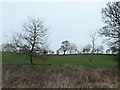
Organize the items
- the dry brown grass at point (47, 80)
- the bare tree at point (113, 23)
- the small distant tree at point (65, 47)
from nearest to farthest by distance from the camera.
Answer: the dry brown grass at point (47, 80) → the bare tree at point (113, 23) → the small distant tree at point (65, 47)

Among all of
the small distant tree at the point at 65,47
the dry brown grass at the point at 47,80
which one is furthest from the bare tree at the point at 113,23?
the small distant tree at the point at 65,47

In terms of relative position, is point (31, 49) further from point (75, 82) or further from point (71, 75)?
point (75, 82)

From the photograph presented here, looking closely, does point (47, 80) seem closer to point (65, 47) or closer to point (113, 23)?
point (113, 23)

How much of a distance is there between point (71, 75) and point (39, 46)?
1722 centimetres

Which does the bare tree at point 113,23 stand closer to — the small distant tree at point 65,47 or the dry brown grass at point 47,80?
the dry brown grass at point 47,80

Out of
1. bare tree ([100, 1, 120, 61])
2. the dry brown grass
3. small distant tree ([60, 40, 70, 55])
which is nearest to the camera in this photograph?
the dry brown grass

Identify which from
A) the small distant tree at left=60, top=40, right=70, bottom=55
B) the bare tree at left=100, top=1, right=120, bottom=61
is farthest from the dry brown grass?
the small distant tree at left=60, top=40, right=70, bottom=55

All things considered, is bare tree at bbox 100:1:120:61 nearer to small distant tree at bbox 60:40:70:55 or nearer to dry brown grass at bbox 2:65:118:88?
dry brown grass at bbox 2:65:118:88

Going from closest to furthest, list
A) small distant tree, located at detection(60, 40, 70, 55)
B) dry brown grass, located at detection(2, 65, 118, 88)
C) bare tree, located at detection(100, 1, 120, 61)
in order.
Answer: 1. dry brown grass, located at detection(2, 65, 118, 88)
2. bare tree, located at detection(100, 1, 120, 61)
3. small distant tree, located at detection(60, 40, 70, 55)

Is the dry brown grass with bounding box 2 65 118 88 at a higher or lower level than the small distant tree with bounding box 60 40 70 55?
lower

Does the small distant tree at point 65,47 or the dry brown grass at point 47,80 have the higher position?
the small distant tree at point 65,47

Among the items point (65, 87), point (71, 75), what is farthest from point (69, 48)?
point (65, 87)

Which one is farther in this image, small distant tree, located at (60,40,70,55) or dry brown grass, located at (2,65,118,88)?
small distant tree, located at (60,40,70,55)

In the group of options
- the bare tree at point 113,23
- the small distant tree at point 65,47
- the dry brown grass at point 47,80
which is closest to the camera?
the dry brown grass at point 47,80
